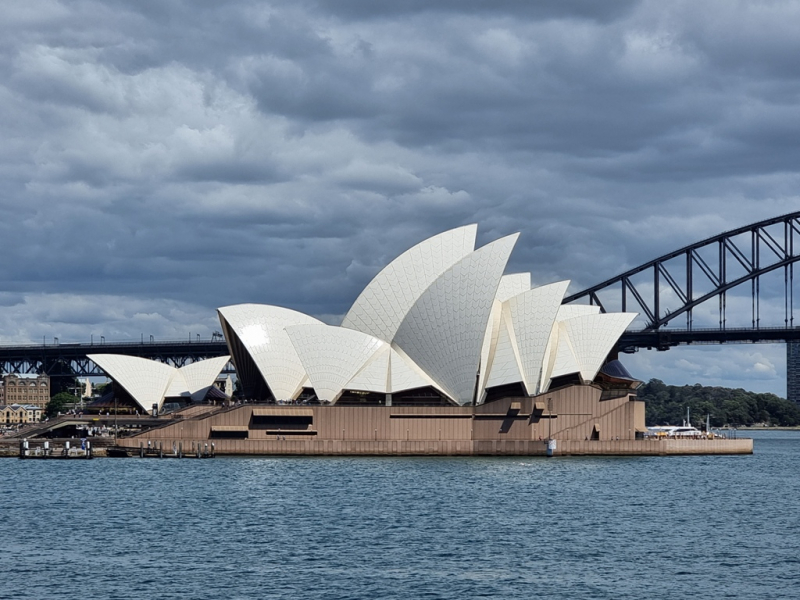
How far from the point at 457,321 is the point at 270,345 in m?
15.3

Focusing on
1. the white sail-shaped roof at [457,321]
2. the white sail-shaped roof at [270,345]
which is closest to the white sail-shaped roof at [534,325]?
the white sail-shaped roof at [457,321]

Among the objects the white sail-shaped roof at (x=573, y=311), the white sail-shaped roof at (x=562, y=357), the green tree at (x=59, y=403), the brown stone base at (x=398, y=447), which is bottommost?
the brown stone base at (x=398, y=447)

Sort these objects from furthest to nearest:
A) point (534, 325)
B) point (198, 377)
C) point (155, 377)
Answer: point (198, 377)
point (155, 377)
point (534, 325)

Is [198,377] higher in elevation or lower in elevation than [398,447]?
higher

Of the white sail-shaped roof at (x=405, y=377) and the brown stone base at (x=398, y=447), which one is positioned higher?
the white sail-shaped roof at (x=405, y=377)

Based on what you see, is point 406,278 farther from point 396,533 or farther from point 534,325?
point 396,533

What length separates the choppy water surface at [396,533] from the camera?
32562 millimetres

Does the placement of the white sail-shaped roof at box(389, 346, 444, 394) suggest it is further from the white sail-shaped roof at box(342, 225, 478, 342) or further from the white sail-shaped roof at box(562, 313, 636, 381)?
the white sail-shaped roof at box(562, 313, 636, 381)

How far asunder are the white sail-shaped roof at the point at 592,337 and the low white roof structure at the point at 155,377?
1196 inches

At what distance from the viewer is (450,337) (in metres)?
78.6

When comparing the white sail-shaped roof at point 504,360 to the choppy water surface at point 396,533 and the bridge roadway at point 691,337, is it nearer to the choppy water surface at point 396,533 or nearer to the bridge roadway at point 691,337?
the choppy water surface at point 396,533

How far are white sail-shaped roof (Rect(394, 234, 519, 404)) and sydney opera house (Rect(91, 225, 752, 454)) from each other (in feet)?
0.21

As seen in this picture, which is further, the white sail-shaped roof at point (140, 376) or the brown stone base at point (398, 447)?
the white sail-shaped roof at point (140, 376)

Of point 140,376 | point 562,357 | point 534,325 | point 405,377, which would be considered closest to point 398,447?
point 405,377
